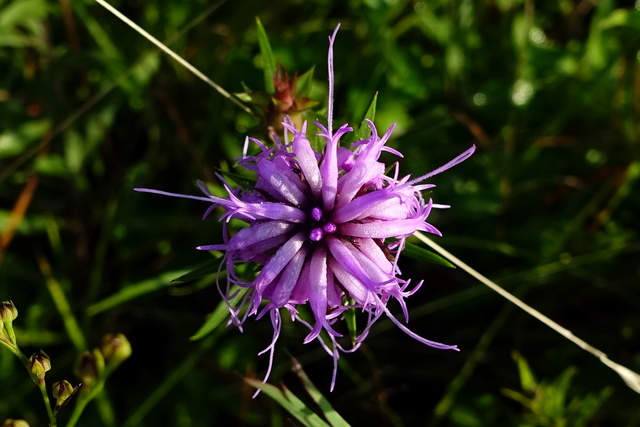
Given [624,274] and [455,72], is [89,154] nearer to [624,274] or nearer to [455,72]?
[455,72]

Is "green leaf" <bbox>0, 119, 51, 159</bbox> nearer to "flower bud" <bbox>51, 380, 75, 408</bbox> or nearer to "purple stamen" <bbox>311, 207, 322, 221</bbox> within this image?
"flower bud" <bbox>51, 380, 75, 408</bbox>

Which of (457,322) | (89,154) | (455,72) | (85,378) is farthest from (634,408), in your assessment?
(89,154)

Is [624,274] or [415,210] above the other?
[415,210]

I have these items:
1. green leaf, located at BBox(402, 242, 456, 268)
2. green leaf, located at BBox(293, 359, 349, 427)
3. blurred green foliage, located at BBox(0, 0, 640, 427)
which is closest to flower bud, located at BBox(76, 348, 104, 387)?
green leaf, located at BBox(293, 359, 349, 427)

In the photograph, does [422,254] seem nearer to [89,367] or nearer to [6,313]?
[89,367]

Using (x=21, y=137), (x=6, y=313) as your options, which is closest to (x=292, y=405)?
(x=6, y=313)

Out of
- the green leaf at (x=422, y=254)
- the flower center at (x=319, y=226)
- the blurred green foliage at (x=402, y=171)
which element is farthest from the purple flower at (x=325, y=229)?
the blurred green foliage at (x=402, y=171)

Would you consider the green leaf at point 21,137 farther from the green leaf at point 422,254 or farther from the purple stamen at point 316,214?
the green leaf at point 422,254
